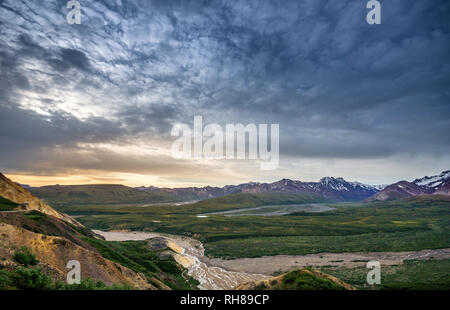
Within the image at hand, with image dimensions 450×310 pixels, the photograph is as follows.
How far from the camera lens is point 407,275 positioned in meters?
42.6

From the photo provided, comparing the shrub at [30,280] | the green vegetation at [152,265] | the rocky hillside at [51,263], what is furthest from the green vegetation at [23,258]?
the green vegetation at [152,265]

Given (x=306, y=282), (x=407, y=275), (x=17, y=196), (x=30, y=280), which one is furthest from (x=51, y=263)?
(x=407, y=275)

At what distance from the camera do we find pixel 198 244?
82.1 meters

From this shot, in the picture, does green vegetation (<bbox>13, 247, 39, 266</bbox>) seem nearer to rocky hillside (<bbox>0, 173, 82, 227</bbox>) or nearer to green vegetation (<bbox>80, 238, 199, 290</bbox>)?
green vegetation (<bbox>80, 238, 199, 290</bbox>)

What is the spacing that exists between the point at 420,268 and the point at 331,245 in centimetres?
2738

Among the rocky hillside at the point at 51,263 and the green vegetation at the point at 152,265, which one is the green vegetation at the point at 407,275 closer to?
the green vegetation at the point at 152,265

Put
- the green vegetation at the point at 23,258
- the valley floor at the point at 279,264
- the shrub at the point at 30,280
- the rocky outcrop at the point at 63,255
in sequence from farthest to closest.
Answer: the valley floor at the point at 279,264, the rocky outcrop at the point at 63,255, the green vegetation at the point at 23,258, the shrub at the point at 30,280

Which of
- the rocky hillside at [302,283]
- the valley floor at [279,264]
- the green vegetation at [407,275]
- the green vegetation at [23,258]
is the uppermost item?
the green vegetation at [23,258]

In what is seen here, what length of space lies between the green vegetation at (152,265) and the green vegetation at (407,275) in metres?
28.4

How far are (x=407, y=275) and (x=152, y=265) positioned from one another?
48.3 m

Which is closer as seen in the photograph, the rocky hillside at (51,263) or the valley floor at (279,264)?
the rocky hillside at (51,263)

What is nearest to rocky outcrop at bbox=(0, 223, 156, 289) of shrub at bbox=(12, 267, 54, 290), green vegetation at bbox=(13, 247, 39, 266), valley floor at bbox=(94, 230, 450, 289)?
green vegetation at bbox=(13, 247, 39, 266)

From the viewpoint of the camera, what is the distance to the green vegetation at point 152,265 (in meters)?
35.5
